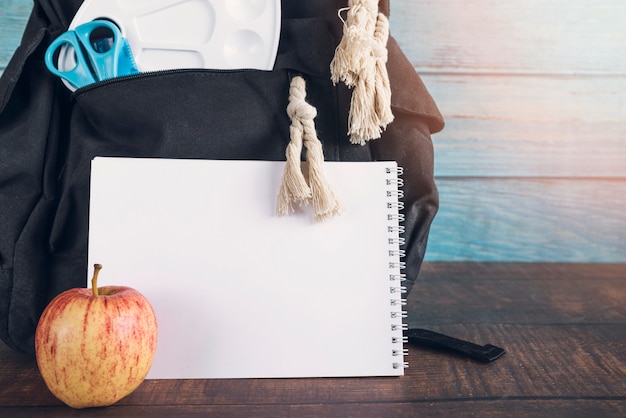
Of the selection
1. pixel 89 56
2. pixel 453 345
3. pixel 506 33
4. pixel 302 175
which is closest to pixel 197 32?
pixel 89 56

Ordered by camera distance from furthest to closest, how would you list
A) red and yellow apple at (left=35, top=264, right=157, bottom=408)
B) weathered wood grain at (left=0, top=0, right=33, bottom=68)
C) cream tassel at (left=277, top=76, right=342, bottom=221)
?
weathered wood grain at (left=0, top=0, right=33, bottom=68), cream tassel at (left=277, top=76, right=342, bottom=221), red and yellow apple at (left=35, top=264, right=157, bottom=408)

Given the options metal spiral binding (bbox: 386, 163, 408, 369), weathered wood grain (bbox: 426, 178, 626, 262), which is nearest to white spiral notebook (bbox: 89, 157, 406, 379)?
metal spiral binding (bbox: 386, 163, 408, 369)

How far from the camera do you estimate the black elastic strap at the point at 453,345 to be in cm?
69

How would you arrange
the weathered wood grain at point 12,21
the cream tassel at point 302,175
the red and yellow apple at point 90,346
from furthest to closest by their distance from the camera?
1. the weathered wood grain at point 12,21
2. the cream tassel at point 302,175
3. the red and yellow apple at point 90,346

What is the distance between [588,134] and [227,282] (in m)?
0.85

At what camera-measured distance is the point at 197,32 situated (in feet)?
2.45

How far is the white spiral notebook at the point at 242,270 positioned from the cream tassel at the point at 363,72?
7 cm

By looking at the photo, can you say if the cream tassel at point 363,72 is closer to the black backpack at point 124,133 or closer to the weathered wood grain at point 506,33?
the black backpack at point 124,133

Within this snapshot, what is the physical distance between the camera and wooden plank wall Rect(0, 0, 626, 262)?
3.91ft

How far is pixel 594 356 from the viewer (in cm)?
71

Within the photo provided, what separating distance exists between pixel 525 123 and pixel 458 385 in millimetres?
712

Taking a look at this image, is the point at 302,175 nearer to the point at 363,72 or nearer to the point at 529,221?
the point at 363,72

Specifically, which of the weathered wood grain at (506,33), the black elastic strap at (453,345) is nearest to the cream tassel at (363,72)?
the black elastic strap at (453,345)

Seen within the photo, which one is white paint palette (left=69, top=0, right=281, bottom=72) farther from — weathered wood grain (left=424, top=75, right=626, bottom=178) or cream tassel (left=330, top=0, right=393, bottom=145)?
weathered wood grain (left=424, top=75, right=626, bottom=178)
